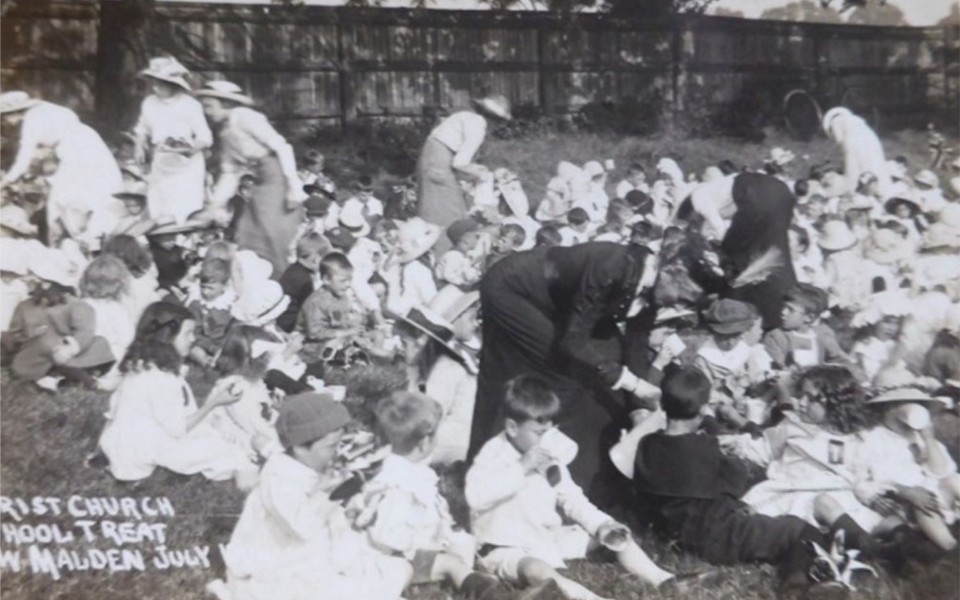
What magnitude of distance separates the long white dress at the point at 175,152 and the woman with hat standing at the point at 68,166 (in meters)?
0.15

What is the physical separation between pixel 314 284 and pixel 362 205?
32 centimetres

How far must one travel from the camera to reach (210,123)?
12.6 feet

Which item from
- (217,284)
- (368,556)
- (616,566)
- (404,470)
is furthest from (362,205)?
(616,566)

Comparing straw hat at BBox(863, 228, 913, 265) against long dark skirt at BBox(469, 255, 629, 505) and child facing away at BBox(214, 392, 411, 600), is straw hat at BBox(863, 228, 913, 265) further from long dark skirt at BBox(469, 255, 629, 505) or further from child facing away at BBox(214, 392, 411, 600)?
child facing away at BBox(214, 392, 411, 600)

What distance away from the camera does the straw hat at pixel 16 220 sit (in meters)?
3.87

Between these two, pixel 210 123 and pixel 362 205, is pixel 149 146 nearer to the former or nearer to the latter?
pixel 210 123

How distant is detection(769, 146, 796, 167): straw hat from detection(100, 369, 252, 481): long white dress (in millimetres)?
2114

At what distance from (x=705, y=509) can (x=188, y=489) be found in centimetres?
176

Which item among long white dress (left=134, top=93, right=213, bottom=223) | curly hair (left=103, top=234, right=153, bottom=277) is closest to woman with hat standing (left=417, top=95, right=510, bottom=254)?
long white dress (left=134, top=93, right=213, bottom=223)

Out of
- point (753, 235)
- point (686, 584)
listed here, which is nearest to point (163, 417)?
point (686, 584)

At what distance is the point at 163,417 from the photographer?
378cm

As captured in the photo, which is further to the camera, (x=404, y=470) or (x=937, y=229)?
(x=937, y=229)

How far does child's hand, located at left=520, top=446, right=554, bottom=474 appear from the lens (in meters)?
3.72

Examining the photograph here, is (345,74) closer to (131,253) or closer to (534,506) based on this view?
(131,253)
